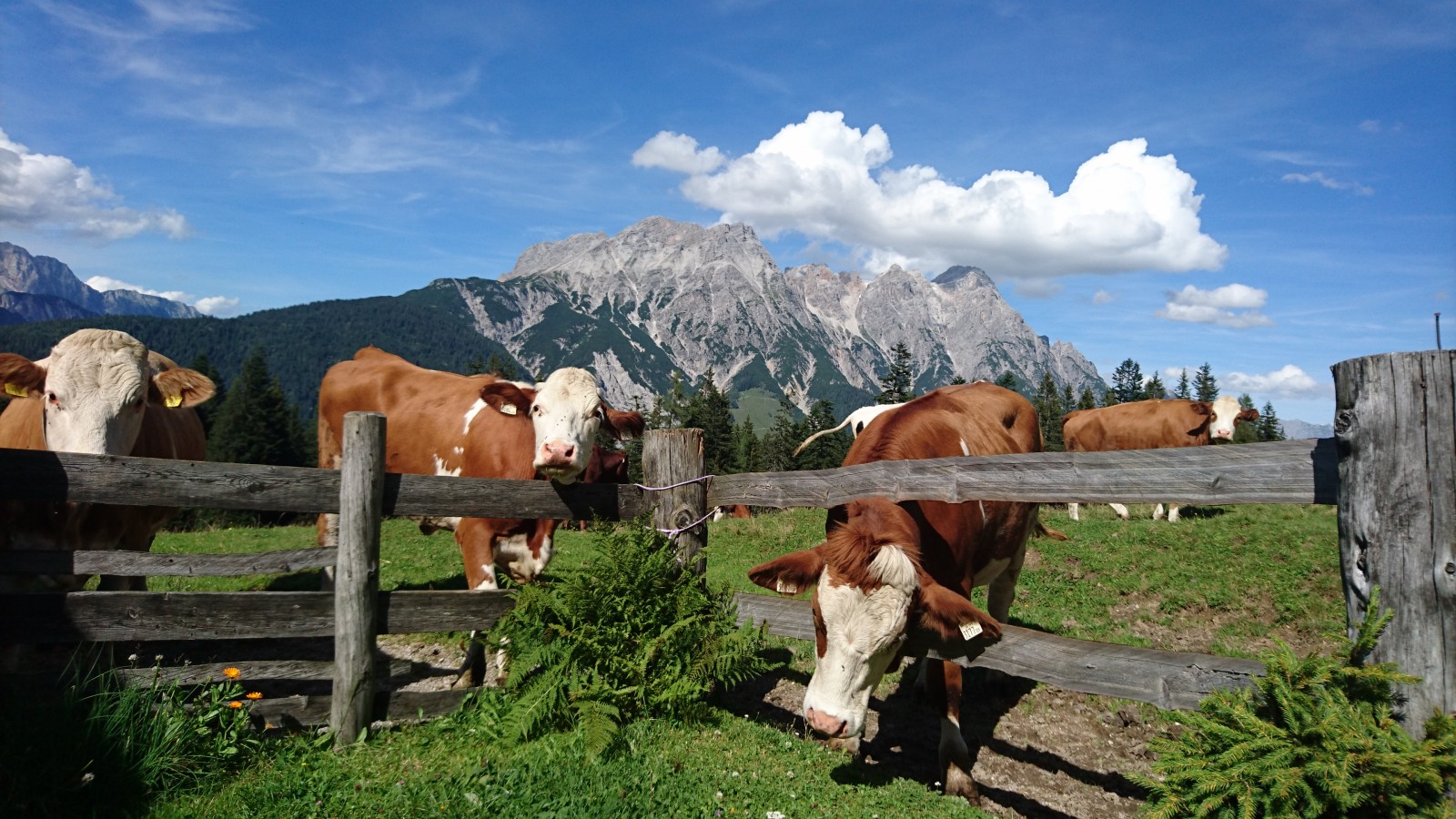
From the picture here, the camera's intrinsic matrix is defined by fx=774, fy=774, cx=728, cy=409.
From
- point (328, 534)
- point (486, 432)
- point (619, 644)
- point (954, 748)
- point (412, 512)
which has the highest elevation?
point (486, 432)

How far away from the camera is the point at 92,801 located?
158 inches

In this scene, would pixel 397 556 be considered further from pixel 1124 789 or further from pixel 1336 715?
pixel 1336 715

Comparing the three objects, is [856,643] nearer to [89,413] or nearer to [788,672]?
[788,672]

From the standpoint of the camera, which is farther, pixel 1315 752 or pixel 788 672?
pixel 788 672

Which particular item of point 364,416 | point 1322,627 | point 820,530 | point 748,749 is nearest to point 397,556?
point 820,530

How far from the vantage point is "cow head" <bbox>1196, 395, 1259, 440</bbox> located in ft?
65.4

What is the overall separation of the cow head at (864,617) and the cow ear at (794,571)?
17cm

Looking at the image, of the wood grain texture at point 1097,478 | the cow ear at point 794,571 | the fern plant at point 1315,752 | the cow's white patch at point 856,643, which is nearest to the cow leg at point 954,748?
the cow's white patch at point 856,643

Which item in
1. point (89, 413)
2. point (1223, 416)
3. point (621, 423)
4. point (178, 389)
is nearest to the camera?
point (89, 413)

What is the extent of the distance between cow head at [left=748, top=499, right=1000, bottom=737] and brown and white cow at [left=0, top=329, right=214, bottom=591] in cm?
541

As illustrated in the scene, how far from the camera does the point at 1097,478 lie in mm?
4234

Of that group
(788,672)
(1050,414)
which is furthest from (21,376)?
(1050,414)

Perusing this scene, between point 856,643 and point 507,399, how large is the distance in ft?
14.4

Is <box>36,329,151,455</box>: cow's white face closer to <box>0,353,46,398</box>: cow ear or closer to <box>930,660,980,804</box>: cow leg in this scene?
<box>0,353,46,398</box>: cow ear
